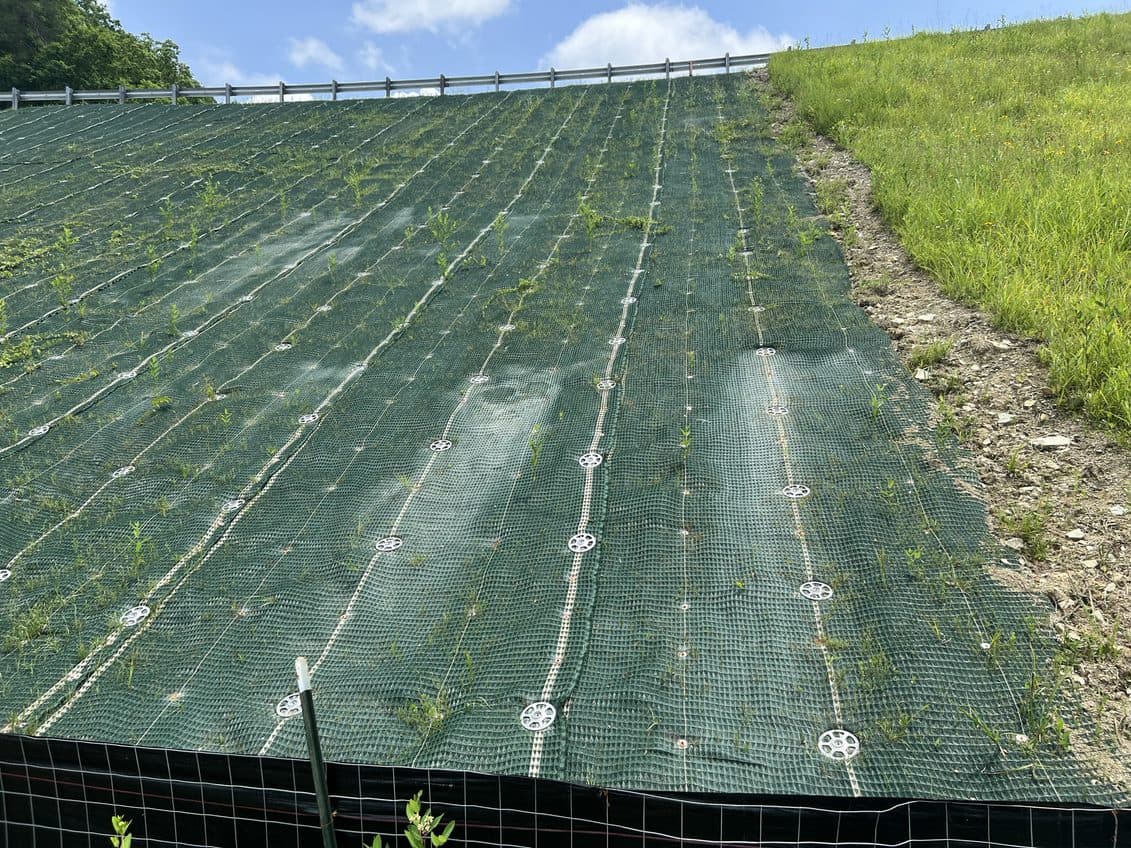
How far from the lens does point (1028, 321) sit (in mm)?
3988

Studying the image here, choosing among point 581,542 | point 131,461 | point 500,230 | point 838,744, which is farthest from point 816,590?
point 500,230

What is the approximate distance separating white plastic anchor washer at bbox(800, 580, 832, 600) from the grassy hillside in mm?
1613

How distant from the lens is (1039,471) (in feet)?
10.3

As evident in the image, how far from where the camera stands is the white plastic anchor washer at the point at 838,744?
2074 mm

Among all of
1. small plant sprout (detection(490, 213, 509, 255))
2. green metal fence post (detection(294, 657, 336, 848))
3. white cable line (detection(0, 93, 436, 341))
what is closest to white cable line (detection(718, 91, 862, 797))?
green metal fence post (detection(294, 657, 336, 848))

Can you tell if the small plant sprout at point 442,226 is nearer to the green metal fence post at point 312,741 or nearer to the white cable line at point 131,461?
the white cable line at point 131,461

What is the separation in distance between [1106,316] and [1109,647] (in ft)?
6.87

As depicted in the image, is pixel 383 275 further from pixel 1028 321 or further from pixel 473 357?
pixel 1028 321

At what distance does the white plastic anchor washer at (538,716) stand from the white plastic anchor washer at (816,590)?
0.92 meters

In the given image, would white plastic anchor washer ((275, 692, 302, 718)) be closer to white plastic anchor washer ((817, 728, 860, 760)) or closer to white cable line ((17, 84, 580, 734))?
white cable line ((17, 84, 580, 734))

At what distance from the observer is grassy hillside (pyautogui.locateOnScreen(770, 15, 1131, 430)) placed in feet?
12.8

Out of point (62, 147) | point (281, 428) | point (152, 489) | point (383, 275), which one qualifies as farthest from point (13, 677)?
point (62, 147)

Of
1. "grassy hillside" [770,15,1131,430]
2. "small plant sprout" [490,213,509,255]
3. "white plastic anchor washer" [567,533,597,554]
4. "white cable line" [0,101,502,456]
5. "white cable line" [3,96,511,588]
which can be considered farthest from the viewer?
"small plant sprout" [490,213,509,255]

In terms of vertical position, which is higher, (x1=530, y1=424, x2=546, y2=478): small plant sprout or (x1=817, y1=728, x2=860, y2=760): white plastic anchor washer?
(x1=530, y1=424, x2=546, y2=478): small plant sprout
